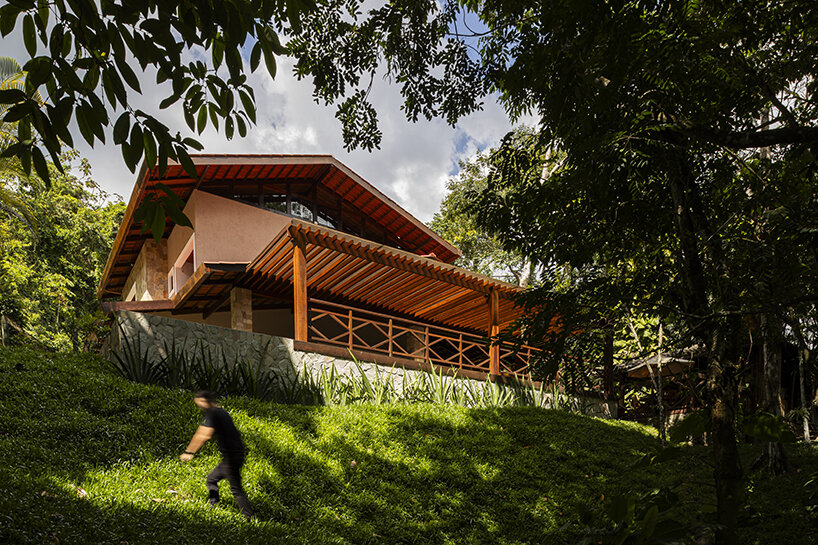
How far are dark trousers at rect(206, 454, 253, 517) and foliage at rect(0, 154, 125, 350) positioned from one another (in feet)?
Result: 57.8

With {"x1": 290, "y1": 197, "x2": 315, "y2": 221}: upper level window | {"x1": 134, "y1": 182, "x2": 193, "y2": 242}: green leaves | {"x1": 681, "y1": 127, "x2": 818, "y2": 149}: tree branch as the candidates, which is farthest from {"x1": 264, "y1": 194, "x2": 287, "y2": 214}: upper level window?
{"x1": 134, "y1": 182, "x2": 193, "y2": 242}: green leaves

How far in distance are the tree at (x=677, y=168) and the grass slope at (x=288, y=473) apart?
88.4 inches

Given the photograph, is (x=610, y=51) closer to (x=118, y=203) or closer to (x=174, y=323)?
(x=174, y=323)

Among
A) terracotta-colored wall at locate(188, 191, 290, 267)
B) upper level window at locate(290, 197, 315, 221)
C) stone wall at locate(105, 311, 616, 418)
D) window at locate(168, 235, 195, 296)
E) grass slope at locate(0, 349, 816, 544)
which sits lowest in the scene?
grass slope at locate(0, 349, 816, 544)

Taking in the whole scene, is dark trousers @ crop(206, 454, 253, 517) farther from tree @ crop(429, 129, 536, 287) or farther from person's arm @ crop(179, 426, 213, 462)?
tree @ crop(429, 129, 536, 287)

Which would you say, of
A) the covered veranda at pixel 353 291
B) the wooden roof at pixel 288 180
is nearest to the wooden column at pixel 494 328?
the covered veranda at pixel 353 291

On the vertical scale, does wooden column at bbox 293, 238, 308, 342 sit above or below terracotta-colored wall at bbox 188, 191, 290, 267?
below

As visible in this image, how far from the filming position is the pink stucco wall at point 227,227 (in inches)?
520

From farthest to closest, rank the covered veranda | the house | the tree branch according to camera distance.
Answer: the house < the covered veranda < the tree branch

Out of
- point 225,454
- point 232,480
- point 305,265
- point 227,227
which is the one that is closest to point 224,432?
point 225,454

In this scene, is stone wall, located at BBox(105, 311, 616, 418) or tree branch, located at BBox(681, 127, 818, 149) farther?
stone wall, located at BBox(105, 311, 616, 418)

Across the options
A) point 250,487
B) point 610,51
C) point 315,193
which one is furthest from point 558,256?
point 315,193

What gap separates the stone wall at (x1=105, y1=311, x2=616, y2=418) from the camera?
27.8 feet

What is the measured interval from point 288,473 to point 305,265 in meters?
4.65
